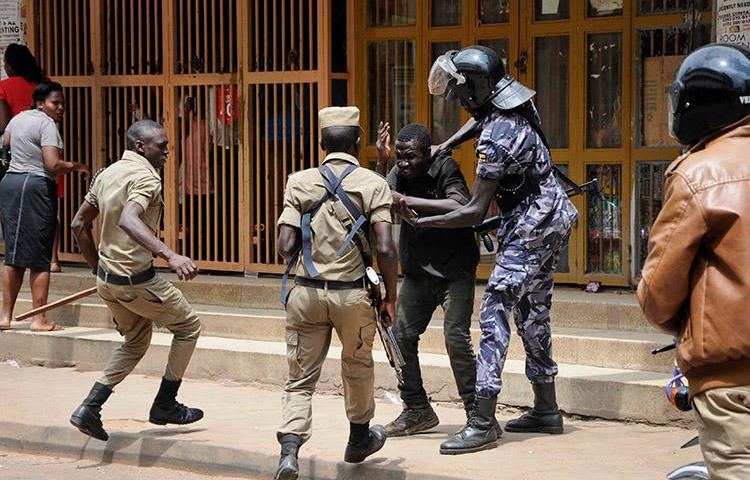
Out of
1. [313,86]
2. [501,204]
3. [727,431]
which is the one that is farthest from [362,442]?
[313,86]

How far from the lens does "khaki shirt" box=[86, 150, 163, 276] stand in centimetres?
762

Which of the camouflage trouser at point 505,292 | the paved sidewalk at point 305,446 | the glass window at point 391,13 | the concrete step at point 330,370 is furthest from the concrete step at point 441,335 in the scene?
the glass window at point 391,13

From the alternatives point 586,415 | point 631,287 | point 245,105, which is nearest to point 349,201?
point 586,415

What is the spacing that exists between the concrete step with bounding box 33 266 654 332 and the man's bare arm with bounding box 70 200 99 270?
2840 millimetres

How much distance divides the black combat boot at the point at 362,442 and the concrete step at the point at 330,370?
5.86ft

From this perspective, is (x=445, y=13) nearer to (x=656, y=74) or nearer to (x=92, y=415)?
(x=656, y=74)

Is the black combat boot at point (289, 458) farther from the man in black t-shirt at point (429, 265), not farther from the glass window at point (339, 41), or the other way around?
the glass window at point (339, 41)

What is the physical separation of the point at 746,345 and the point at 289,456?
3032 mm

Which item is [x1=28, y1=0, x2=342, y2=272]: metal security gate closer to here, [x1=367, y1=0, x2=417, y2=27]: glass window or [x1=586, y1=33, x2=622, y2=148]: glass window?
[x1=367, y1=0, x2=417, y2=27]: glass window

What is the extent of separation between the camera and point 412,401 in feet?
25.7

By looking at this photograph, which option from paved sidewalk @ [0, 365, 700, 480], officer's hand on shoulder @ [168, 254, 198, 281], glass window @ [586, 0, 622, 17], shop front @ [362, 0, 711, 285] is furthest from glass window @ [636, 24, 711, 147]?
officer's hand on shoulder @ [168, 254, 198, 281]

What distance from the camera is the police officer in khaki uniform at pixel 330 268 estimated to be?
6562 mm

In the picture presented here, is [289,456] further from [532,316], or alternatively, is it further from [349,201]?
[532,316]

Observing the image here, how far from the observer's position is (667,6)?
9.98m
